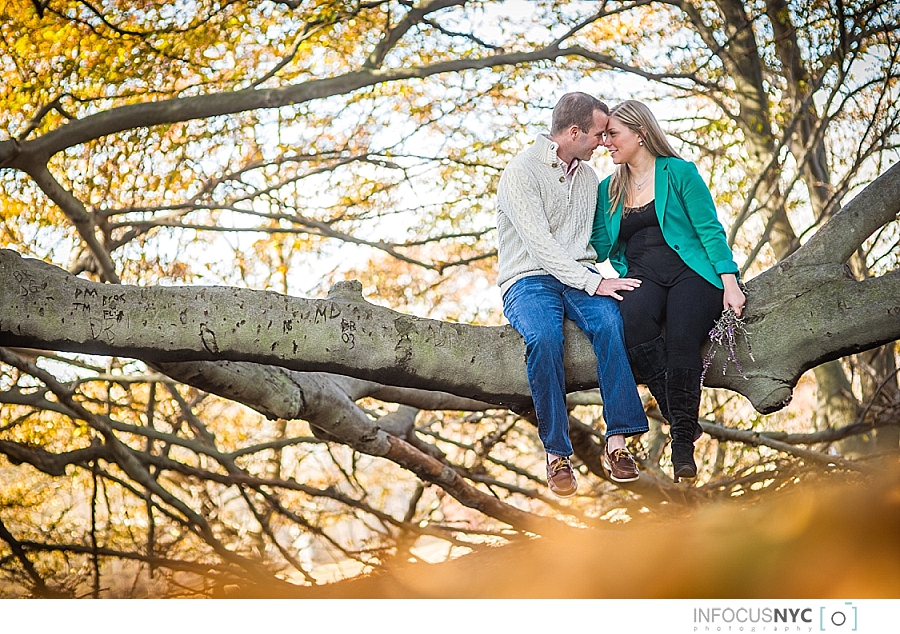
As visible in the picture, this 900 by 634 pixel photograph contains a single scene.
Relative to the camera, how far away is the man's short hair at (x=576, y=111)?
2.08 meters

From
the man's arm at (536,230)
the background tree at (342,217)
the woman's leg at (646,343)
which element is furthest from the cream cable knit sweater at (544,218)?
the background tree at (342,217)

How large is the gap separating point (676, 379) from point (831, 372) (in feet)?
10.0

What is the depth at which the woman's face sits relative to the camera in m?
2.10

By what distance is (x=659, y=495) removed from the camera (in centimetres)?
387

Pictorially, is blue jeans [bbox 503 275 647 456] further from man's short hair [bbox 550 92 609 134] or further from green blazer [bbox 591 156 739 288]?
man's short hair [bbox 550 92 609 134]

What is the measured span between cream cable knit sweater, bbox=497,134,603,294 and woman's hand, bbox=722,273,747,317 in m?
0.26

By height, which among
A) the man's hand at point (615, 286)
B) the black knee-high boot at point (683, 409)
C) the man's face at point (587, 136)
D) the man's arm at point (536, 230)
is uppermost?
the man's face at point (587, 136)

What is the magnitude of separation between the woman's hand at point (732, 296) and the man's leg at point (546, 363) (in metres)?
0.34

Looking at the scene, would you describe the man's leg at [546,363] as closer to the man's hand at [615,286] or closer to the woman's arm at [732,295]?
the man's hand at [615,286]

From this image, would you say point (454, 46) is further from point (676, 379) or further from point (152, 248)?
point (676, 379)
